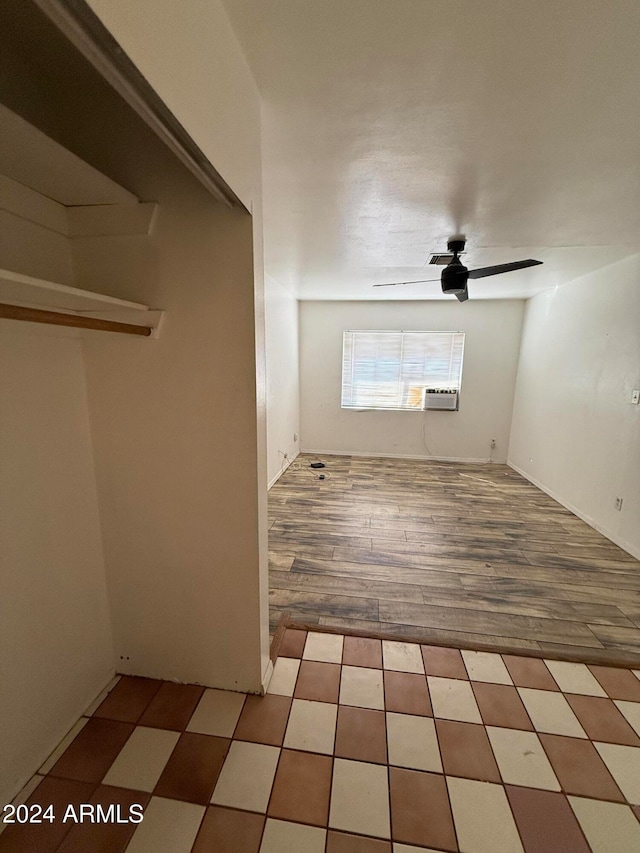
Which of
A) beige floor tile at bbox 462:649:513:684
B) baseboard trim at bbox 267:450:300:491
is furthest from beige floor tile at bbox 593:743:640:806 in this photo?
baseboard trim at bbox 267:450:300:491

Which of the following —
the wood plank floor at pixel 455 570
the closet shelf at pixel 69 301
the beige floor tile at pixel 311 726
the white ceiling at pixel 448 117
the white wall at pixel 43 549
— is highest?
the white ceiling at pixel 448 117

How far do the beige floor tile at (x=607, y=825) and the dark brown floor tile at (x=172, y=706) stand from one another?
138 centimetres

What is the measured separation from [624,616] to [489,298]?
4.02m

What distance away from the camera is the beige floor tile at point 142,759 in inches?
44.4

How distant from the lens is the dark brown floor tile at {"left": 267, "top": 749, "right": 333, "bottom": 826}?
1.05m

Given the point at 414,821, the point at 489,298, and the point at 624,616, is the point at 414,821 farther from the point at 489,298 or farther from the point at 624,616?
the point at 489,298

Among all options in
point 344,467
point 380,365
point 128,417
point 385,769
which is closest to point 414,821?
point 385,769

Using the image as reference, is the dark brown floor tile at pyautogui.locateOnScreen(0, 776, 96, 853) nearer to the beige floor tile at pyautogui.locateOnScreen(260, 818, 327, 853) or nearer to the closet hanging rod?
the beige floor tile at pyautogui.locateOnScreen(260, 818, 327, 853)

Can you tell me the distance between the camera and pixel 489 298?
4699mm

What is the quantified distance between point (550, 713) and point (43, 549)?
2061 mm

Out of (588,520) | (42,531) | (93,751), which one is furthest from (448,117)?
(588,520)

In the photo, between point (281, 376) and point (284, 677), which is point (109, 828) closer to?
point (284, 677)

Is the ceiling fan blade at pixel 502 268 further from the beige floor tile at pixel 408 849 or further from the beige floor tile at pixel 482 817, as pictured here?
the beige floor tile at pixel 408 849

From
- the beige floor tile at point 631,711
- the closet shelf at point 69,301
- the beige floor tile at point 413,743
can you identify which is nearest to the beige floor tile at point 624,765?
the beige floor tile at point 631,711
